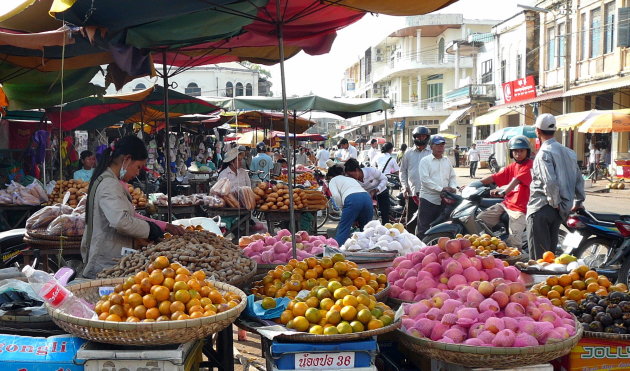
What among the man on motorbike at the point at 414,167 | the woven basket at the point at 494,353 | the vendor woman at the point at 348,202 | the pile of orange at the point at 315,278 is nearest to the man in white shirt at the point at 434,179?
the man on motorbike at the point at 414,167

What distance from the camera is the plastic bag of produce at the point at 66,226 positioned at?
5.77 metres

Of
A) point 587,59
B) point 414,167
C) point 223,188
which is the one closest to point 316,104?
point 414,167

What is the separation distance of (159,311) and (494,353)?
68.4 inches

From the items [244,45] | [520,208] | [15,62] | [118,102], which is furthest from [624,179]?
[15,62]

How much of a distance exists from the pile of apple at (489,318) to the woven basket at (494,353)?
0.05 metres

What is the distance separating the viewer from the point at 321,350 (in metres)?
2.92

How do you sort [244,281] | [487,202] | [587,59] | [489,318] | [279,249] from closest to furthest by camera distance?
[489,318] < [244,281] < [279,249] < [487,202] < [587,59]

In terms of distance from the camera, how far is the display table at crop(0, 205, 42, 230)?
842cm

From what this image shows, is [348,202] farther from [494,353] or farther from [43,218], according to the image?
[494,353]

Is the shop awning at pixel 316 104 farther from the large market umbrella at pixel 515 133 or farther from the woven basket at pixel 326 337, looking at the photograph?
the large market umbrella at pixel 515 133

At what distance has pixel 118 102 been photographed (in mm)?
10648

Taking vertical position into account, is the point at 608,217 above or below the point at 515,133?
below

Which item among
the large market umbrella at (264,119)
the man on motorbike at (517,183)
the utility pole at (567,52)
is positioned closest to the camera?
the man on motorbike at (517,183)

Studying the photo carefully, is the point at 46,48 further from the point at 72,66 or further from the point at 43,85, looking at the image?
the point at 43,85
